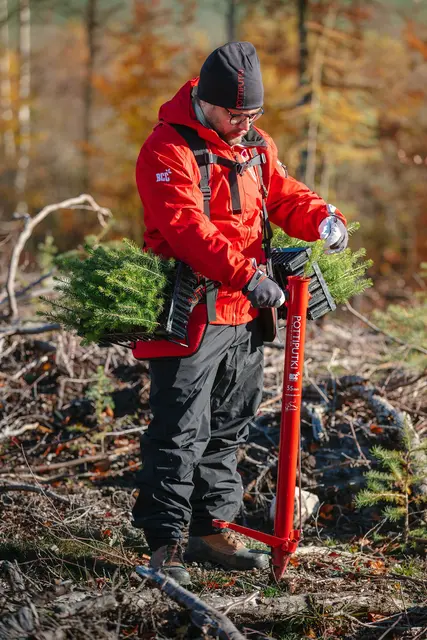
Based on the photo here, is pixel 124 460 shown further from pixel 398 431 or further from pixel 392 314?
pixel 392 314

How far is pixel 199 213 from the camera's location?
3430mm

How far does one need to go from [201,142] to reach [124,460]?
8.69ft

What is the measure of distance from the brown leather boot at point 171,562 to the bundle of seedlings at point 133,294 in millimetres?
1069

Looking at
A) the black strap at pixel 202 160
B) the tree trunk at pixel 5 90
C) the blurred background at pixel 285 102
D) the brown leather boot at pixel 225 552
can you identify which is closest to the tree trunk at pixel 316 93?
the blurred background at pixel 285 102

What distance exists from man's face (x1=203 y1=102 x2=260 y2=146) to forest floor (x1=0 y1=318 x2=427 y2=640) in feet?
7.11

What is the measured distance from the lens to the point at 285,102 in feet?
69.2

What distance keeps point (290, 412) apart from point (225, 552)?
0.96 m

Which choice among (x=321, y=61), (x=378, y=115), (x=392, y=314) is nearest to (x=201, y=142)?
(x=392, y=314)

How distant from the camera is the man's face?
356 cm

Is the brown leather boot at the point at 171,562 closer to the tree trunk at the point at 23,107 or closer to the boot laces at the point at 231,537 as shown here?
the boot laces at the point at 231,537

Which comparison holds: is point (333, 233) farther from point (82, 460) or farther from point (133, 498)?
point (82, 460)

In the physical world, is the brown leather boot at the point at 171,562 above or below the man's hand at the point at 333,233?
below

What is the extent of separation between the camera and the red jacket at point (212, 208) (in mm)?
3396

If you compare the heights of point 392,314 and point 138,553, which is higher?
point 392,314
